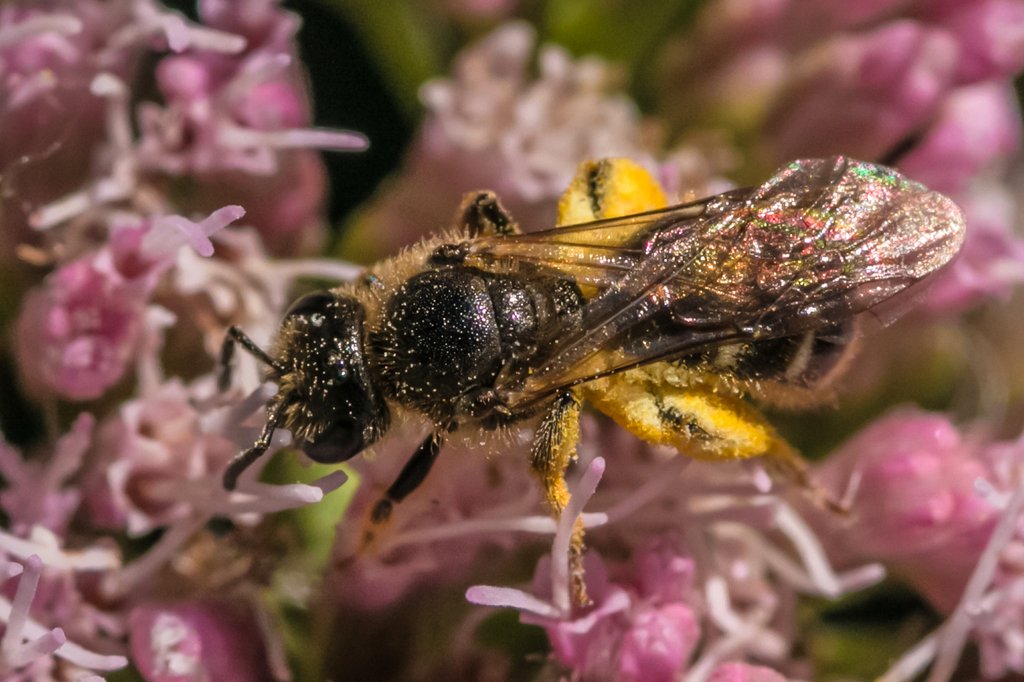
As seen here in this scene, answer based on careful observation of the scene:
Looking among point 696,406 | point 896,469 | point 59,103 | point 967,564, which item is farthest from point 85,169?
point 967,564

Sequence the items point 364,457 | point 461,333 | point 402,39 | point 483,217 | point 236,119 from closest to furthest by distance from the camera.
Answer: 1. point 461,333
2. point 364,457
3. point 483,217
4. point 236,119
5. point 402,39

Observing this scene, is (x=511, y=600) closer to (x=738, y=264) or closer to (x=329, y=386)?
(x=329, y=386)

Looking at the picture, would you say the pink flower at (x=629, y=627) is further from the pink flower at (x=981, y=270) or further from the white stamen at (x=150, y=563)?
the pink flower at (x=981, y=270)

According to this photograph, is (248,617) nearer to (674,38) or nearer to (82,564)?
(82,564)

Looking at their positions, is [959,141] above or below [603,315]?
above

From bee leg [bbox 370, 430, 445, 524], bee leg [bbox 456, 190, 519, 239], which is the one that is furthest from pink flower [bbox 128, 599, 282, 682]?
bee leg [bbox 456, 190, 519, 239]

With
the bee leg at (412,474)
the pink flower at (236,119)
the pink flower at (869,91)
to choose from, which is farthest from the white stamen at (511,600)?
the pink flower at (869,91)

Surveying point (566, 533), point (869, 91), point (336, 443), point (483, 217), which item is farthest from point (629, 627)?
point (869, 91)
